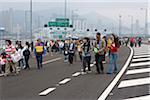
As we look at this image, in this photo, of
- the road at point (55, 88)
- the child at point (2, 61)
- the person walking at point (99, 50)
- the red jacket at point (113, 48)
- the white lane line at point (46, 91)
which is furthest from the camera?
the child at point (2, 61)

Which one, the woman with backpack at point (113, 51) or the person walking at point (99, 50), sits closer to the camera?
the person walking at point (99, 50)

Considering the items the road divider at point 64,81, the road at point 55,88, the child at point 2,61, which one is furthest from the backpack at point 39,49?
the road divider at point 64,81

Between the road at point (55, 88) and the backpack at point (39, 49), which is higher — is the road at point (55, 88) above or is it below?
below

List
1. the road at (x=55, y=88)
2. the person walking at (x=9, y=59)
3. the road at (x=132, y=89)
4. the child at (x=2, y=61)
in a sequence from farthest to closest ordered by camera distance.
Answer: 1. the child at (x=2, y=61)
2. the person walking at (x=9, y=59)
3. the road at (x=55, y=88)
4. the road at (x=132, y=89)

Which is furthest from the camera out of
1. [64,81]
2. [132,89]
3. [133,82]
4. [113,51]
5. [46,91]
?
[113,51]

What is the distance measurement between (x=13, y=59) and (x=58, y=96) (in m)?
6.61

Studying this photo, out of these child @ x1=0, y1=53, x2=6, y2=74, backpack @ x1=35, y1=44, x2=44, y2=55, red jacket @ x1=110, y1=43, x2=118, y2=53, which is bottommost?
child @ x1=0, y1=53, x2=6, y2=74

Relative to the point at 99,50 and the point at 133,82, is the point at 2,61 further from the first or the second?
the point at 133,82

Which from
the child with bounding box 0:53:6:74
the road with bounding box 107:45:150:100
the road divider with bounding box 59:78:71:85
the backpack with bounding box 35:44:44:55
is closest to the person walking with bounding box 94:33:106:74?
the road with bounding box 107:45:150:100

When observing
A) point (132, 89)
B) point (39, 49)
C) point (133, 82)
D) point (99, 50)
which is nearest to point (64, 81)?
point (133, 82)

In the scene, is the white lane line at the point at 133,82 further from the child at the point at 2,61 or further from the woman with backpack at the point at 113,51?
the child at the point at 2,61

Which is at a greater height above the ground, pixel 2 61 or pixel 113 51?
pixel 113 51

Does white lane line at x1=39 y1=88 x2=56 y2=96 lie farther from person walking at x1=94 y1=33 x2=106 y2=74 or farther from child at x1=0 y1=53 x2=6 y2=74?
child at x1=0 y1=53 x2=6 y2=74

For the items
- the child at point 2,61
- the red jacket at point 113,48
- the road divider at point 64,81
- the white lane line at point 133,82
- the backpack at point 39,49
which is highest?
the red jacket at point 113,48
